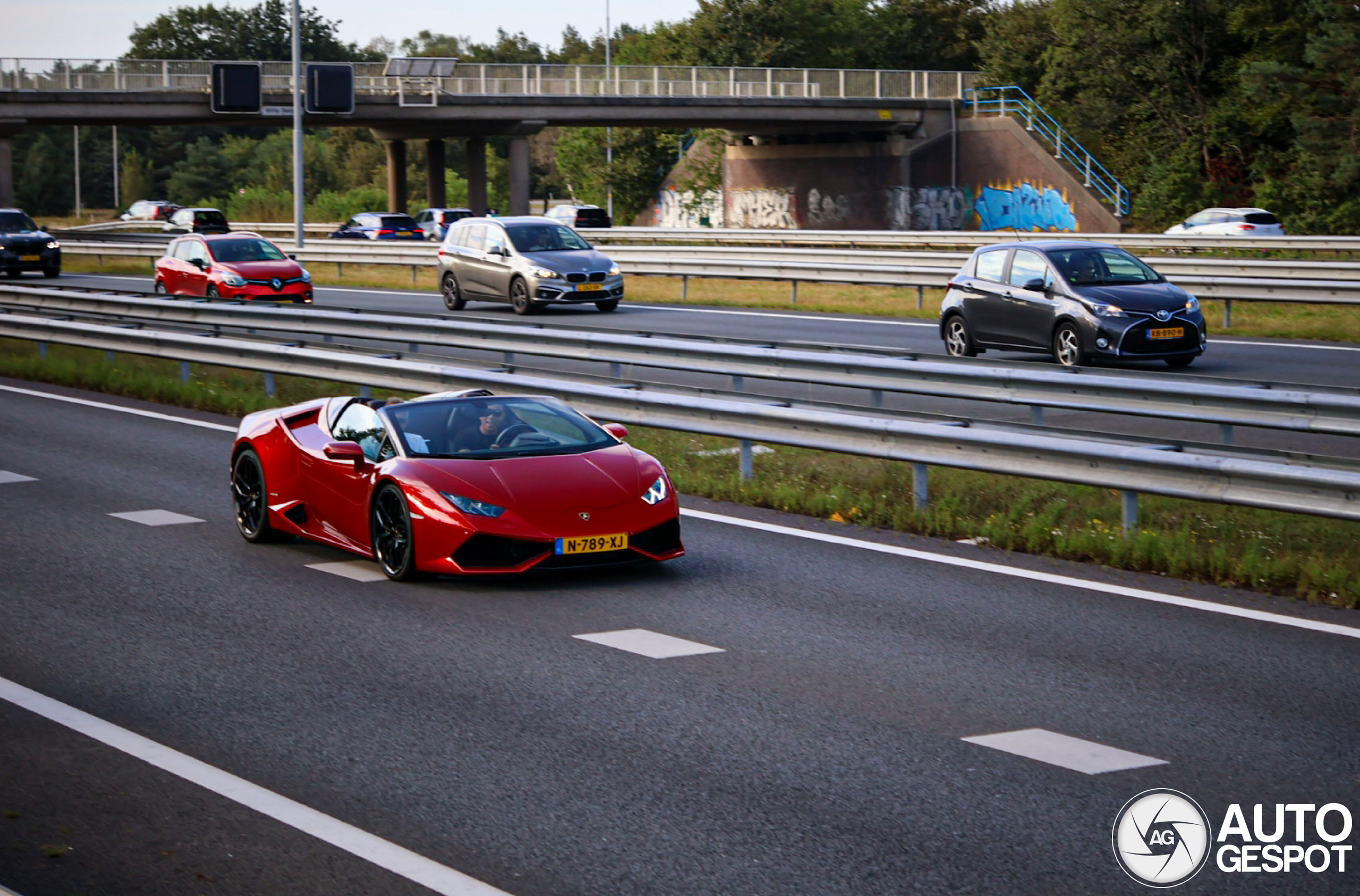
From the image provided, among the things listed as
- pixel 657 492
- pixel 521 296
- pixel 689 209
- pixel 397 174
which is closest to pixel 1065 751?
pixel 657 492

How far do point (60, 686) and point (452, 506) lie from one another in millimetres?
2510

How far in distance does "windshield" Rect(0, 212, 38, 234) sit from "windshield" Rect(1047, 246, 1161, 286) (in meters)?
31.3

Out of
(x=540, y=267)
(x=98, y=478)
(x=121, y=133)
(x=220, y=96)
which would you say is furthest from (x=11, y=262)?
(x=121, y=133)

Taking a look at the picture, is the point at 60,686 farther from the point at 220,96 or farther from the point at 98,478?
the point at 220,96

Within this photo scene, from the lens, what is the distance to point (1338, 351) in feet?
72.4

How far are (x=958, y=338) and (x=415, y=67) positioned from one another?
41.7m

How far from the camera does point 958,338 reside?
70.7ft

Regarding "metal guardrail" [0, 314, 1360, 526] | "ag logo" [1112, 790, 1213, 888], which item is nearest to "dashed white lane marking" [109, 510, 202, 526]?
"metal guardrail" [0, 314, 1360, 526]

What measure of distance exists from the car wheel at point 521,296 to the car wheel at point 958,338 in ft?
33.7

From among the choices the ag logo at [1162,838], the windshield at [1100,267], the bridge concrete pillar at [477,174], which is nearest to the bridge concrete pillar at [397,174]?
the bridge concrete pillar at [477,174]

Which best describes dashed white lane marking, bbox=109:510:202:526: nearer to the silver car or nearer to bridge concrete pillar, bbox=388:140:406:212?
the silver car

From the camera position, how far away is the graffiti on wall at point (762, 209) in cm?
7319

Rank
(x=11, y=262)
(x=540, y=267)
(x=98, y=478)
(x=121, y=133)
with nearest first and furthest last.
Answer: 1. (x=98, y=478)
2. (x=540, y=267)
3. (x=11, y=262)
4. (x=121, y=133)

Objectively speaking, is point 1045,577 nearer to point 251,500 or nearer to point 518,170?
point 251,500
